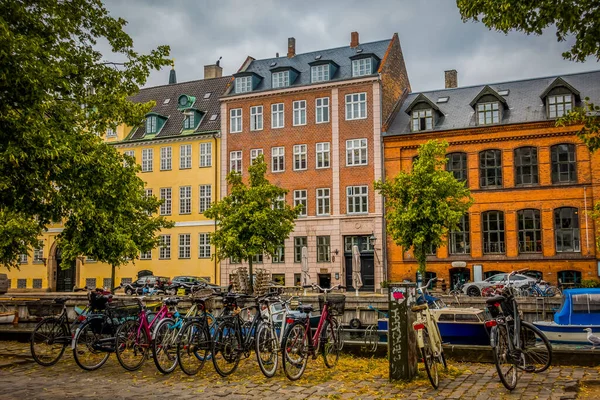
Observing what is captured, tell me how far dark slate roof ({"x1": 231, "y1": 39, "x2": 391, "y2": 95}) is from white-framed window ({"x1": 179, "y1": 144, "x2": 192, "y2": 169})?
4760 mm

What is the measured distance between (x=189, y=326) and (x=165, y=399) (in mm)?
1807

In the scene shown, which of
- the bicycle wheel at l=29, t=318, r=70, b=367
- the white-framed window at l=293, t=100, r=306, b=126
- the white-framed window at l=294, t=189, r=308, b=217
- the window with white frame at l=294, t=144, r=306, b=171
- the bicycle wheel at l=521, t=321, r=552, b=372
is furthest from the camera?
the white-framed window at l=293, t=100, r=306, b=126

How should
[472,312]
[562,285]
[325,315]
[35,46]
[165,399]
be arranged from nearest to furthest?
[165,399] → [35,46] → [325,315] → [472,312] → [562,285]

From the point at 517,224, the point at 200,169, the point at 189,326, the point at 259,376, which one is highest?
the point at 200,169

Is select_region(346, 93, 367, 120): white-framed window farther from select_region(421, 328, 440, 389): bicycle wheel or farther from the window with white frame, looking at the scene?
select_region(421, 328, 440, 389): bicycle wheel

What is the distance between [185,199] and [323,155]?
10023 mm

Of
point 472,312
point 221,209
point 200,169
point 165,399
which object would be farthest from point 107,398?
point 200,169

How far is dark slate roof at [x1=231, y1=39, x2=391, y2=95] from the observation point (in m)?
39.1

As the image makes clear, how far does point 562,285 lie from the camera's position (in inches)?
1192

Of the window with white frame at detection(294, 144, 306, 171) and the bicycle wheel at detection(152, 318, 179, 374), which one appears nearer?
the bicycle wheel at detection(152, 318, 179, 374)

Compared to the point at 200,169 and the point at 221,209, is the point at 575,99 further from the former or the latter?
the point at 200,169

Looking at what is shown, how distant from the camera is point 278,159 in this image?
39.2 m

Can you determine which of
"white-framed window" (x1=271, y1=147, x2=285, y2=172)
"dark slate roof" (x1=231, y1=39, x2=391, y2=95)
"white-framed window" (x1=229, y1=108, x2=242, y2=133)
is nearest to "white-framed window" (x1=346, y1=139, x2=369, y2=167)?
"dark slate roof" (x1=231, y1=39, x2=391, y2=95)

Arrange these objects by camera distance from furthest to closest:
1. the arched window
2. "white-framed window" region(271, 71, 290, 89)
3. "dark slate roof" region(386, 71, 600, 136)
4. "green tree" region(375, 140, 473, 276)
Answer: "white-framed window" region(271, 71, 290, 89) < "dark slate roof" region(386, 71, 600, 136) < the arched window < "green tree" region(375, 140, 473, 276)
